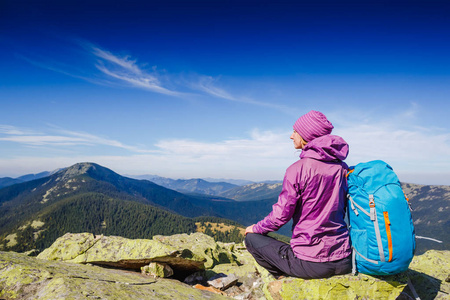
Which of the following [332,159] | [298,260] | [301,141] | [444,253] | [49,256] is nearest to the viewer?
[332,159]

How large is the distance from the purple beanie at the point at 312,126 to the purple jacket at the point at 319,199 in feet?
1.16

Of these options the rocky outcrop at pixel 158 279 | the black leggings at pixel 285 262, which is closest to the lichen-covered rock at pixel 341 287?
the rocky outcrop at pixel 158 279

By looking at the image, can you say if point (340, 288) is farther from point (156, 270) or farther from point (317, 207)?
point (156, 270)

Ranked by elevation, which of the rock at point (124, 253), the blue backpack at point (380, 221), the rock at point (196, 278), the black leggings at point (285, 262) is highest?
the blue backpack at point (380, 221)

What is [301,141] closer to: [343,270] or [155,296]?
[343,270]

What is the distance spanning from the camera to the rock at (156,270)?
32.8ft

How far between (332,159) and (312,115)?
119 cm

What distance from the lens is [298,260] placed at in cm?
520

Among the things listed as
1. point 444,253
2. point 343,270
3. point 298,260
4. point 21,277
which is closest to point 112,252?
point 21,277

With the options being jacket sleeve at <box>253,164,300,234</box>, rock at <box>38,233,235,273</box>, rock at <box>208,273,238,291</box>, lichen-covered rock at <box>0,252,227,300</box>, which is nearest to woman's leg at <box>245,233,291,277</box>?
jacket sleeve at <box>253,164,300,234</box>

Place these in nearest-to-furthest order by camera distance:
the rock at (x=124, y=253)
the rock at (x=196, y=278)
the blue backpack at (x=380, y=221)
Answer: the blue backpack at (x=380, y=221) < the rock at (x=124, y=253) < the rock at (x=196, y=278)

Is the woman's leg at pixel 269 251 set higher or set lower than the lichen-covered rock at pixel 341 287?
higher

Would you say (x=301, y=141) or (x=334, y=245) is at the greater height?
(x=301, y=141)

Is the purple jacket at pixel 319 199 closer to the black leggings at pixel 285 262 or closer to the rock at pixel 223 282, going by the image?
the black leggings at pixel 285 262
